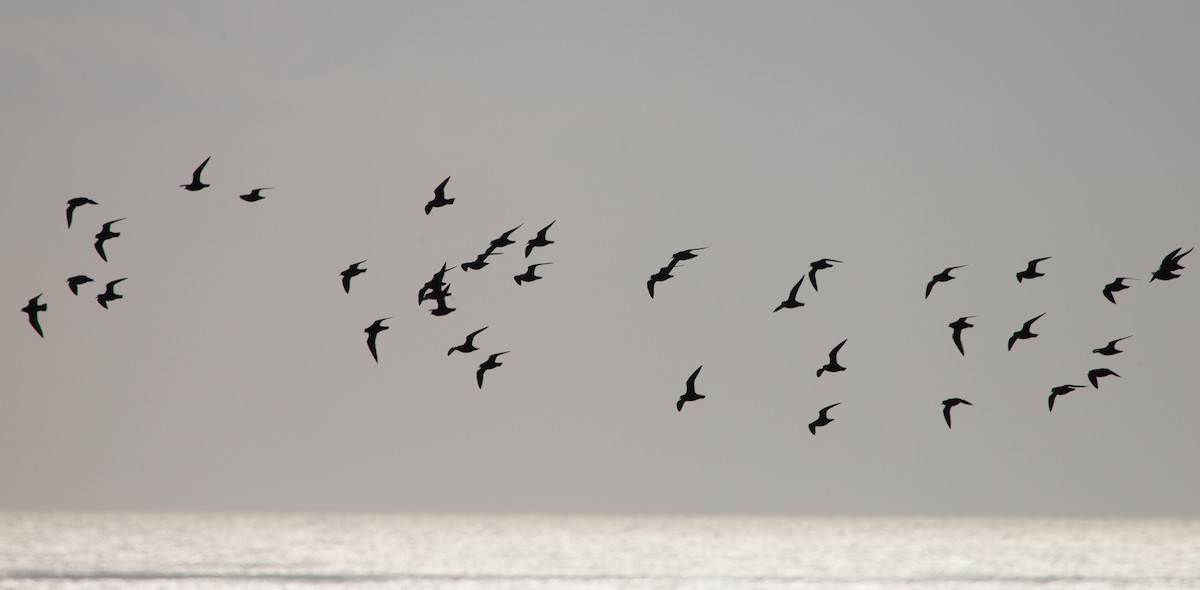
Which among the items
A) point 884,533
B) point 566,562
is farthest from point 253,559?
point 884,533

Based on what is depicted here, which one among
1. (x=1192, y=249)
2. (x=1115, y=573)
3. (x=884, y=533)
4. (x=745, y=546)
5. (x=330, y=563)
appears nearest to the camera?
(x=1192, y=249)

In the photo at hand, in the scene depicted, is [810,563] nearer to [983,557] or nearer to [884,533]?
[983,557]

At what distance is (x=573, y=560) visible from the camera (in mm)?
46000

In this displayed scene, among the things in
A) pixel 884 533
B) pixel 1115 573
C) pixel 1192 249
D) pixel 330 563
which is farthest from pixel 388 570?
pixel 884 533

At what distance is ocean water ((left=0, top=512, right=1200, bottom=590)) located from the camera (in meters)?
34.0

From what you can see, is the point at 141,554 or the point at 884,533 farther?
the point at 884,533

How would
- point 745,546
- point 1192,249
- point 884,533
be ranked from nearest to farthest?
point 1192,249, point 745,546, point 884,533

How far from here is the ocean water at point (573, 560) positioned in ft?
112

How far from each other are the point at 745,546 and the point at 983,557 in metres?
13.2

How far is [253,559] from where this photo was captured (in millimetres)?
43906

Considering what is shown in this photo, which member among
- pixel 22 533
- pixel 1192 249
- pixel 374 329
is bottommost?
pixel 22 533

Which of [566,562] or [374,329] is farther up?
[374,329]

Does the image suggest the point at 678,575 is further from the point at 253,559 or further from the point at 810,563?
the point at 253,559

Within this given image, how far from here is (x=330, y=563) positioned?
41.3m
